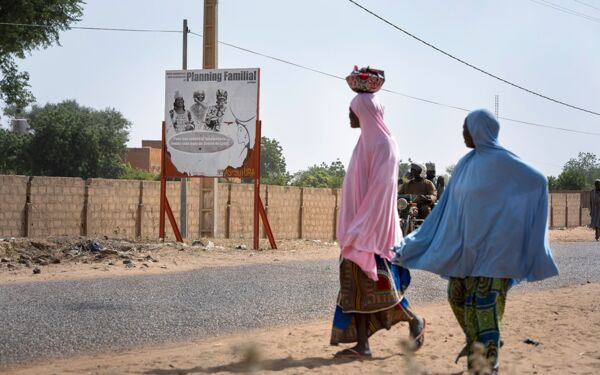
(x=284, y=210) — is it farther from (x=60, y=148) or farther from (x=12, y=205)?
(x=60, y=148)

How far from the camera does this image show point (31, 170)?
55.3 m

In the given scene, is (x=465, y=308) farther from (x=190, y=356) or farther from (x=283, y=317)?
(x=283, y=317)

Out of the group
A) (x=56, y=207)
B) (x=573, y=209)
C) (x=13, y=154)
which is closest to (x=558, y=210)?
(x=573, y=209)

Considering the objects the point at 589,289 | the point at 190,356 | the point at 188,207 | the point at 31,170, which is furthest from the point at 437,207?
the point at 31,170

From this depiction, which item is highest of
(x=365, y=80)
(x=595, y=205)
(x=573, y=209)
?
(x=365, y=80)

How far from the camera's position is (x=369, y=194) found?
22.1ft

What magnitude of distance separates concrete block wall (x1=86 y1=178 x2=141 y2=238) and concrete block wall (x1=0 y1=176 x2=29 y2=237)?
1.80 metres

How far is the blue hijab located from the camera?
19.3 feet

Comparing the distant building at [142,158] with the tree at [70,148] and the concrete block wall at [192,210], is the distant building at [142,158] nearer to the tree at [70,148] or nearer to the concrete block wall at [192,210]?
the tree at [70,148]

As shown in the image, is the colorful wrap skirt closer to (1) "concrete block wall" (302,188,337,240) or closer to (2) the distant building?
(1) "concrete block wall" (302,188,337,240)

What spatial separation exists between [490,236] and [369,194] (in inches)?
44.2

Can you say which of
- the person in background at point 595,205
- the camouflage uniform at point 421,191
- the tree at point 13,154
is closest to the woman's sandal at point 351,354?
the camouflage uniform at point 421,191

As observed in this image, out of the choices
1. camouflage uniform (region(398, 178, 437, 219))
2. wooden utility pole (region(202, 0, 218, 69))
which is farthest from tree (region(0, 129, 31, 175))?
camouflage uniform (region(398, 178, 437, 219))

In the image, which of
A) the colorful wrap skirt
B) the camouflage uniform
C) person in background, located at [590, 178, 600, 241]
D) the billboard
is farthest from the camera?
person in background, located at [590, 178, 600, 241]
